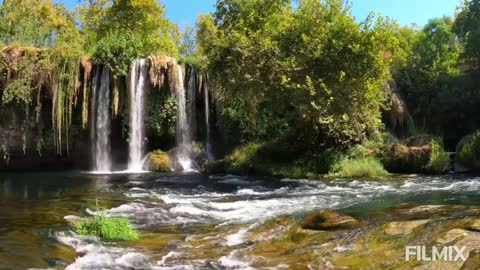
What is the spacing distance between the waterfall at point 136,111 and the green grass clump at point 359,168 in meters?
11.3

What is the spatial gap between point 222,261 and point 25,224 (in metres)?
4.83

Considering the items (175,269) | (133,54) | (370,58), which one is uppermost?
(133,54)

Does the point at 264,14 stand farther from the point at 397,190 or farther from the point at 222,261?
the point at 222,261

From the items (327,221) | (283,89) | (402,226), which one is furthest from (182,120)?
(402,226)

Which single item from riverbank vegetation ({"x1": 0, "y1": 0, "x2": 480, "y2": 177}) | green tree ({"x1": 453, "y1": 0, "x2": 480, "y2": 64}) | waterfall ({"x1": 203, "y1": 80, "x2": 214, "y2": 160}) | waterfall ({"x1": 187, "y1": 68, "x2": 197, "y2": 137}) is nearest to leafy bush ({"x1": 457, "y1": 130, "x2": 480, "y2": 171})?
riverbank vegetation ({"x1": 0, "y1": 0, "x2": 480, "y2": 177})

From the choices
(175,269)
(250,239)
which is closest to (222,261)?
(175,269)

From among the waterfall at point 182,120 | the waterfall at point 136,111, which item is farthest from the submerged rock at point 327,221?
the waterfall at point 136,111

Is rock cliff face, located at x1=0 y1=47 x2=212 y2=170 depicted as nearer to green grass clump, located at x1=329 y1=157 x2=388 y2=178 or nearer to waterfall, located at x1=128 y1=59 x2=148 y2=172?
waterfall, located at x1=128 y1=59 x2=148 y2=172

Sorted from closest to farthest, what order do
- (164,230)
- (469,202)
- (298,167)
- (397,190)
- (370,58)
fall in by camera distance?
(164,230) < (469,202) < (397,190) < (370,58) < (298,167)

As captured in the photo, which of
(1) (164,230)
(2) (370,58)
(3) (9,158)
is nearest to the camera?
(1) (164,230)

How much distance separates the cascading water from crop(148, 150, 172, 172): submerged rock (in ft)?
10.1

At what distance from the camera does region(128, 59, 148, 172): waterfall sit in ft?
89.2

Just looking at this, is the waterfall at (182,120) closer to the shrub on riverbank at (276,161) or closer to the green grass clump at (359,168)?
the shrub on riverbank at (276,161)

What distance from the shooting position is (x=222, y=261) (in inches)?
292
